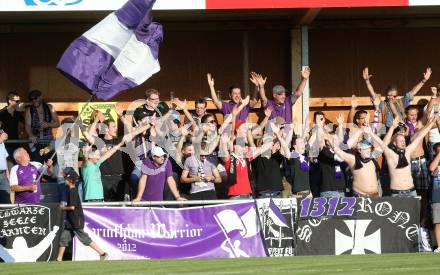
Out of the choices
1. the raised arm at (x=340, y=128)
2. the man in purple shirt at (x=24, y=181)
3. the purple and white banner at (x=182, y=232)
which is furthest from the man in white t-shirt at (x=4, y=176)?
the raised arm at (x=340, y=128)

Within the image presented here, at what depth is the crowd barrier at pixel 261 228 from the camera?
58.9ft

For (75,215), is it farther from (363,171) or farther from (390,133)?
(390,133)

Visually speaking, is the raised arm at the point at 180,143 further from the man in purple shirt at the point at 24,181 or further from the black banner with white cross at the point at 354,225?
the black banner with white cross at the point at 354,225

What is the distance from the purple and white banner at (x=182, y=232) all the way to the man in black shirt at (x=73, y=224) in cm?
29

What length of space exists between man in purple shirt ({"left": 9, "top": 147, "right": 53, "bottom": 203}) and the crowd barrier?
1151 millimetres

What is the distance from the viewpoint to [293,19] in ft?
72.5

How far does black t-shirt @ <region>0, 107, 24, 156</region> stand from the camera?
20.2 metres

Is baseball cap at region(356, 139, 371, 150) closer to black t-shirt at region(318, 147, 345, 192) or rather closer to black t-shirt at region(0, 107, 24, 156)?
black t-shirt at region(318, 147, 345, 192)

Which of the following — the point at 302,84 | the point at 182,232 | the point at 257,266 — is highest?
the point at 302,84

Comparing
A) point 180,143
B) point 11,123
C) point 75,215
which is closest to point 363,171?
point 180,143

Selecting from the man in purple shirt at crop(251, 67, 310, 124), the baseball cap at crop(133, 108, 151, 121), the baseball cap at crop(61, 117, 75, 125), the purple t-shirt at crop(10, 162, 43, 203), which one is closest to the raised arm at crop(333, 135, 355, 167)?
the man in purple shirt at crop(251, 67, 310, 124)

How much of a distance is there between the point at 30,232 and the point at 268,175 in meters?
4.30

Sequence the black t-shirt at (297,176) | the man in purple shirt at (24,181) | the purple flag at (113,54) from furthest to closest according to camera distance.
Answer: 1. the black t-shirt at (297,176)
2. the man in purple shirt at (24,181)
3. the purple flag at (113,54)

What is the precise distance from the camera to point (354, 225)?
59.2ft
